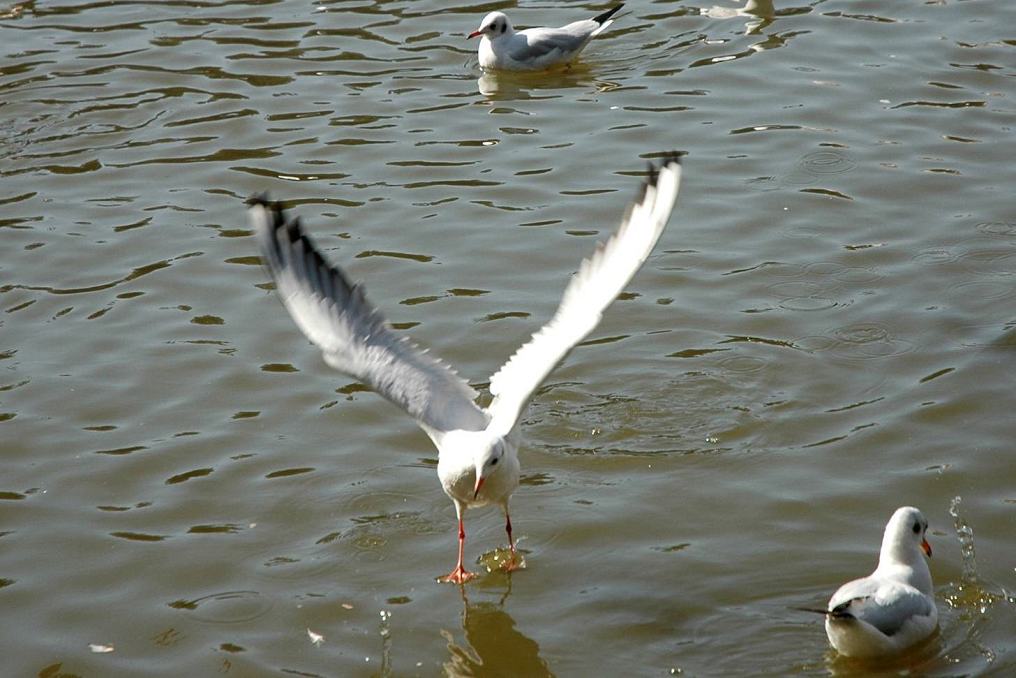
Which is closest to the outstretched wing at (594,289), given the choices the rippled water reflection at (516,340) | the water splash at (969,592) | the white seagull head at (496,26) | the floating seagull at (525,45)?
the rippled water reflection at (516,340)

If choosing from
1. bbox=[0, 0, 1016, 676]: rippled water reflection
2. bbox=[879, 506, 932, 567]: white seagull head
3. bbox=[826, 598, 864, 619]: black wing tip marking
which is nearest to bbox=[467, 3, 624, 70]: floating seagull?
bbox=[0, 0, 1016, 676]: rippled water reflection

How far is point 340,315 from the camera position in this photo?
7.41m

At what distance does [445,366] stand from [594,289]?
1.00 meters

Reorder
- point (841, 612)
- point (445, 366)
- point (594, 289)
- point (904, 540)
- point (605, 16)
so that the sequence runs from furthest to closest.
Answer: point (605, 16), point (445, 366), point (594, 289), point (904, 540), point (841, 612)

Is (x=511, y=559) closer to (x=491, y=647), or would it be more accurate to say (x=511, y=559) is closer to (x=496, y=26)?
(x=491, y=647)

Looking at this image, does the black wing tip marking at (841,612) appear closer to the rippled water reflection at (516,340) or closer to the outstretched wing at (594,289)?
the rippled water reflection at (516,340)

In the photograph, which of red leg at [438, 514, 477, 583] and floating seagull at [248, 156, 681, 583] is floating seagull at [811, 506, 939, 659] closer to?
floating seagull at [248, 156, 681, 583]

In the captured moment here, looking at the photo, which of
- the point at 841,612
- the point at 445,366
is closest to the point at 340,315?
the point at 445,366

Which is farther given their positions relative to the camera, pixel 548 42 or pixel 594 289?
pixel 548 42

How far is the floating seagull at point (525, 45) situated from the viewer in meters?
14.2

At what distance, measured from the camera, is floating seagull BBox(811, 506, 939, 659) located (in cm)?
625

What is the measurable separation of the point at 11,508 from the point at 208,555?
130cm

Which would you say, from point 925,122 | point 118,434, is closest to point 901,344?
point 925,122

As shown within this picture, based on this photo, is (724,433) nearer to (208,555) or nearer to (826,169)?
(208,555)
